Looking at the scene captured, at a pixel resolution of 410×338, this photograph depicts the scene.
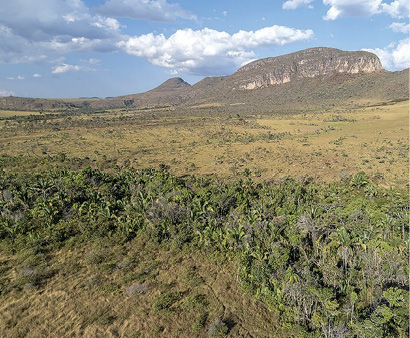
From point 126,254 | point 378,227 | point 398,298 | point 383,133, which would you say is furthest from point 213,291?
point 383,133

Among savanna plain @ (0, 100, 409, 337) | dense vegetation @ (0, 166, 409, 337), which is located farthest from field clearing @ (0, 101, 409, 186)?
dense vegetation @ (0, 166, 409, 337)

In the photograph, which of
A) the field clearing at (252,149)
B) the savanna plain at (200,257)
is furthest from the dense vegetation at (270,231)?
the field clearing at (252,149)

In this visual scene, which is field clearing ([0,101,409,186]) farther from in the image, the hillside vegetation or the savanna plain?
the savanna plain

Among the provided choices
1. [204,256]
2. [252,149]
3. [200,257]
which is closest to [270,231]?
[204,256]

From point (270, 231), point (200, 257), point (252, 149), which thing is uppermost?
point (252, 149)

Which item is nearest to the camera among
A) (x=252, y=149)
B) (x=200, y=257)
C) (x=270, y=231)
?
(x=270, y=231)

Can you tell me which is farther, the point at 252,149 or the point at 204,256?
the point at 252,149

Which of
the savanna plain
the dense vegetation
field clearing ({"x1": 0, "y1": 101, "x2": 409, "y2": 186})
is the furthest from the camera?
field clearing ({"x1": 0, "y1": 101, "x2": 409, "y2": 186})

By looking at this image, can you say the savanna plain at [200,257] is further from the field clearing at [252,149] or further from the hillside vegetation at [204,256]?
the field clearing at [252,149]

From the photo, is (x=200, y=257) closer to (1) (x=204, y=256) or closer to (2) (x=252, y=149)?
(1) (x=204, y=256)
